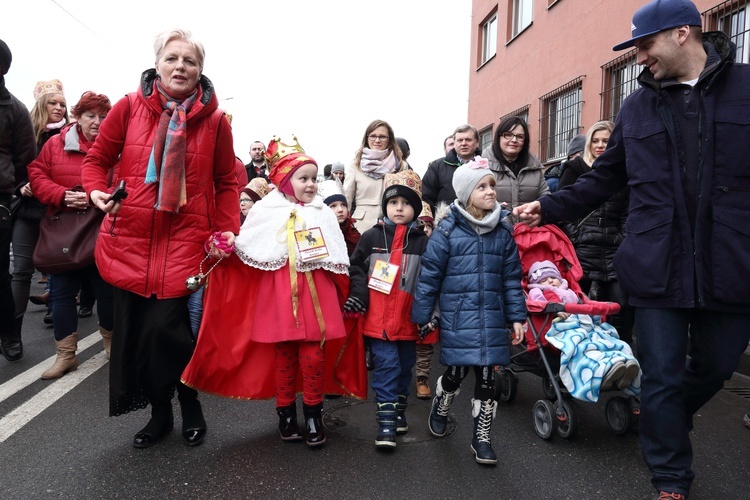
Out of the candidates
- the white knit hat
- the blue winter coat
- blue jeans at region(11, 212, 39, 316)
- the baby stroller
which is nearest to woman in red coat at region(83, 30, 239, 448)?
the blue winter coat

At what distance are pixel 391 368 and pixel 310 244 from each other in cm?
87

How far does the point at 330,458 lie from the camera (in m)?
3.31

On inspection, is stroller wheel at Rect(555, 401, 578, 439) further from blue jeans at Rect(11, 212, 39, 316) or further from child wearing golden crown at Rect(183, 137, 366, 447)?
blue jeans at Rect(11, 212, 39, 316)

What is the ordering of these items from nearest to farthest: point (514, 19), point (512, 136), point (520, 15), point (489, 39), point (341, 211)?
point (341, 211)
point (512, 136)
point (520, 15)
point (514, 19)
point (489, 39)

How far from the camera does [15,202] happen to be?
16.6ft

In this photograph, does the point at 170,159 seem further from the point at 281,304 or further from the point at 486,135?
the point at 486,135

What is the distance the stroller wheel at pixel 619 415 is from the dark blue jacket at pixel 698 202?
3.61ft

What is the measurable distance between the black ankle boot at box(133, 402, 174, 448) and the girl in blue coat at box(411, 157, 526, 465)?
148 centimetres

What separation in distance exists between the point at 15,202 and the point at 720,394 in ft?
18.6

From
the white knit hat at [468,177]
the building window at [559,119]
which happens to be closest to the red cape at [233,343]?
the white knit hat at [468,177]

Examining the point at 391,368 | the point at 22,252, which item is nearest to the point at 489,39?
the point at 22,252

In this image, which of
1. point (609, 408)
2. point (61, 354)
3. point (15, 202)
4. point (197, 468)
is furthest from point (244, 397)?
point (15, 202)

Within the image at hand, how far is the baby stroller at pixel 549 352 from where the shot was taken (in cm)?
361

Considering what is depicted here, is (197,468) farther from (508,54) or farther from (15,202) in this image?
(508,54)
